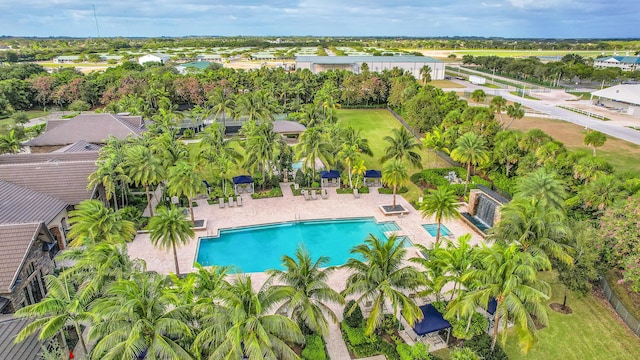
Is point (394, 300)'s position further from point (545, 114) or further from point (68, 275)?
point (545, 114)

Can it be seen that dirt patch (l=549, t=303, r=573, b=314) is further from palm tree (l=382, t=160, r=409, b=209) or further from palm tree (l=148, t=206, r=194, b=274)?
palm tree (l=148, t=206, r=194, b=274)

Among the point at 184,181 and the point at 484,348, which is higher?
the point at 184,181

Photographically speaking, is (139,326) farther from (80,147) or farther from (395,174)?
(80,147)

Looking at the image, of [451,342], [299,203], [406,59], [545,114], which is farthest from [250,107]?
[406,59]

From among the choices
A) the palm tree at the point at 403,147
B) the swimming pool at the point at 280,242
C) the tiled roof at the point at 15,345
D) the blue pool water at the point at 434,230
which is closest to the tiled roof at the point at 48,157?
the swimming pool at the point at 280,242

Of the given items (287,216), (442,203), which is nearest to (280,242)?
(287,216)

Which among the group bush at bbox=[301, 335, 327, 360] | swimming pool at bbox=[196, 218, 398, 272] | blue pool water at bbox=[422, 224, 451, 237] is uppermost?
bush at bbox=[301, 335, 327, 360]

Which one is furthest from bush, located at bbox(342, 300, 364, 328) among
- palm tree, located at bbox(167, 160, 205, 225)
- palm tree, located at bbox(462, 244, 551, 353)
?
palm tree, located at bbox(167, 160, 205, 225)
